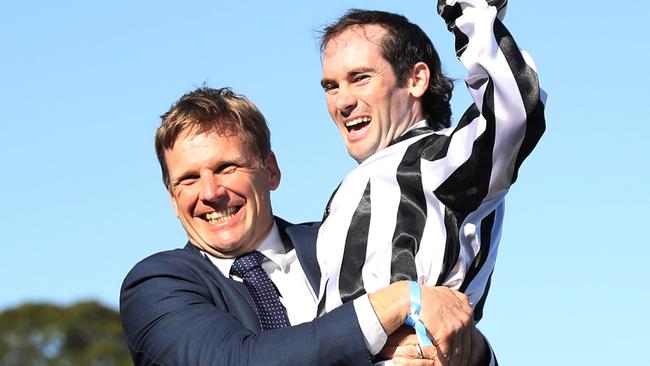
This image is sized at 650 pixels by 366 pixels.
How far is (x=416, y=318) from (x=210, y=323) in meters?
0.79

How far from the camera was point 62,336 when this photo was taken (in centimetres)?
3659

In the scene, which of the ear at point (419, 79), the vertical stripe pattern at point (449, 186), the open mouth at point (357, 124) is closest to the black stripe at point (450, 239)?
the vertical stripe pattern at point (449, 186)

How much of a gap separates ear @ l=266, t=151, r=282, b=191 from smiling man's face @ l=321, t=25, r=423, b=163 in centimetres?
57

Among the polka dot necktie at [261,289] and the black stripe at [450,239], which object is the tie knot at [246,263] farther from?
the black stripe at [450,239]

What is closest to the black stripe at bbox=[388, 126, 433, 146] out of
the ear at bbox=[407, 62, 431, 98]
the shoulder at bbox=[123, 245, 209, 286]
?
the ear at bbox=[407, 62, 431, 98]

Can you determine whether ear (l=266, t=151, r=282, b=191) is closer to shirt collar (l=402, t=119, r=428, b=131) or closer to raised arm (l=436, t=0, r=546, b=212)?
shirt collar (l=402, t=119, r=428, b=131)

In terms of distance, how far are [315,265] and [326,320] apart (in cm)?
79

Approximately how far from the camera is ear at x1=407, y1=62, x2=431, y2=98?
5.27 metres

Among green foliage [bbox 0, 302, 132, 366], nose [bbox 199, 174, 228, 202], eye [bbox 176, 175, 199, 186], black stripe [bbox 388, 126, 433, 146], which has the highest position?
black stripe [bbox 388, 126, 433, 146]

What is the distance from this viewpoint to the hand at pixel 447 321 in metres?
4.57

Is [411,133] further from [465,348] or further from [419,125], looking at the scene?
[465,348]

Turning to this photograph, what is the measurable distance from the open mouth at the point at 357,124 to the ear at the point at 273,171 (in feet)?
2.01

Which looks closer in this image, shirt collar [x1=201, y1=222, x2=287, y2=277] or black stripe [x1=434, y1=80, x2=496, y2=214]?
black stripe [x1=434, y1=80, x2=496, y2=214]

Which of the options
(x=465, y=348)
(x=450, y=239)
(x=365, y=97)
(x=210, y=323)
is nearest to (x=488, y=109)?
(x=450, y=239)
